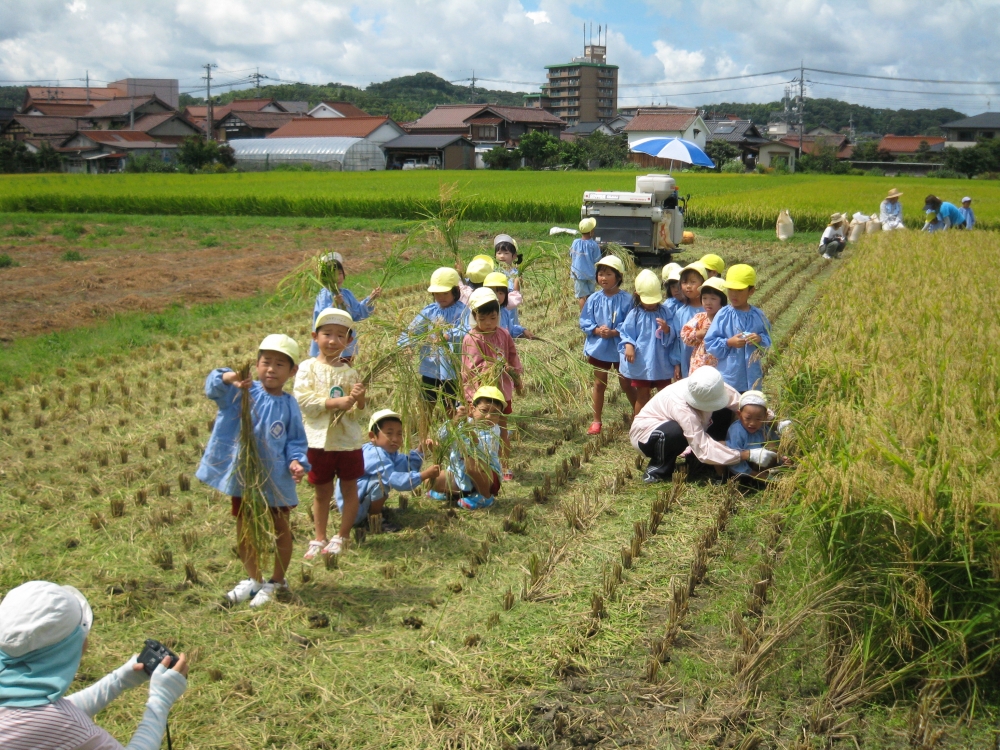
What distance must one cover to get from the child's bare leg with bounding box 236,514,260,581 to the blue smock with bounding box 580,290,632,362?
11.7 feet

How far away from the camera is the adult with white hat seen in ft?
19.0

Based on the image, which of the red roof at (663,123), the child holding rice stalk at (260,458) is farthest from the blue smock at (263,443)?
the red roof at (663,123)

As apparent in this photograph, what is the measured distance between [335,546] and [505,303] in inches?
93.9

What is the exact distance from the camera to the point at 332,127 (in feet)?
196

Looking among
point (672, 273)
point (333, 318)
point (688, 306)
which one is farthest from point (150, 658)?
point (672, 273)

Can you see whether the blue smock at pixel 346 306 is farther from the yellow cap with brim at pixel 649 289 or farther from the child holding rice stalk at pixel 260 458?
the yellow cap with brim at pixel 649 289

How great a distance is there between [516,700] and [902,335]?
3.99 m

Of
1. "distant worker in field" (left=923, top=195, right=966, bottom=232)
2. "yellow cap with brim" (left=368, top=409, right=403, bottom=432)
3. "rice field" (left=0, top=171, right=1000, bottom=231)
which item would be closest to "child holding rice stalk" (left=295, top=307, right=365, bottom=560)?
"yellow cap with brim" (left=368, top=409, right=403, bottom=432)

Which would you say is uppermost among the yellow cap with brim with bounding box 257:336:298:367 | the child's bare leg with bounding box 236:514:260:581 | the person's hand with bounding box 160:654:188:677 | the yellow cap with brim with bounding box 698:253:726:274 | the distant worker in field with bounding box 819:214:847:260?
the distant worker in field with bounding box 819:214:847:260

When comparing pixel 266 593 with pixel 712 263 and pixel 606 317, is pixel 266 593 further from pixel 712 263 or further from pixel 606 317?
pixel 712 263

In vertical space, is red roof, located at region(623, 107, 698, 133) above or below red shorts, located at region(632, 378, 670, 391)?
above

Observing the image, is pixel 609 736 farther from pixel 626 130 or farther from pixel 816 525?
pixel 626 130

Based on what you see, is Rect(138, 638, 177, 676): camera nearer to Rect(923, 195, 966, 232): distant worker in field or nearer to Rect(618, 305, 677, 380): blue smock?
Rect(618, 305, 677, 380): blue smock

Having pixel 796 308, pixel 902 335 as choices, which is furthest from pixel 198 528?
pixel 796 308
